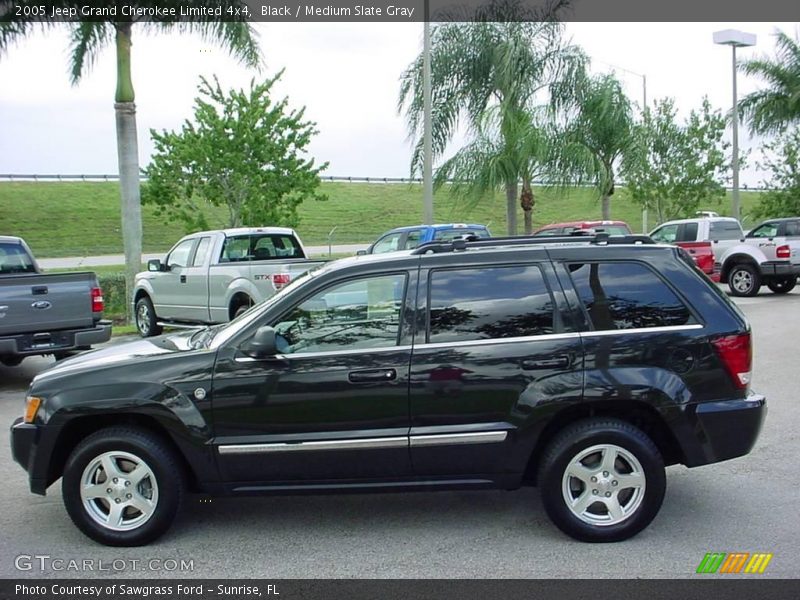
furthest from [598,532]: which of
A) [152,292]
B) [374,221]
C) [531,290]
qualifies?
[374,221]

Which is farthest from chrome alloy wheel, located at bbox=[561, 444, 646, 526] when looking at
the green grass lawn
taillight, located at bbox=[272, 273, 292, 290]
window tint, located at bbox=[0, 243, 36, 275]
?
the green grass lawn

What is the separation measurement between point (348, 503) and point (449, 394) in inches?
51.2

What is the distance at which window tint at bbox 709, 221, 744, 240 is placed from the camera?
2074 centimetres

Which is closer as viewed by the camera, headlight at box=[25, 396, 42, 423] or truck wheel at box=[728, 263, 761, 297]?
headlight at box=[25, 396, 42, 423]

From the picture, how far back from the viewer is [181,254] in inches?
571

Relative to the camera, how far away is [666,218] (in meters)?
34.0

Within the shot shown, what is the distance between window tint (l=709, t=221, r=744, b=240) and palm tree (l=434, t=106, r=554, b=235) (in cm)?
460

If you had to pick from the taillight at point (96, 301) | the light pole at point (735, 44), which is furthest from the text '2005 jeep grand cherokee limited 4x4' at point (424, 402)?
the light pole at point (735, 44)

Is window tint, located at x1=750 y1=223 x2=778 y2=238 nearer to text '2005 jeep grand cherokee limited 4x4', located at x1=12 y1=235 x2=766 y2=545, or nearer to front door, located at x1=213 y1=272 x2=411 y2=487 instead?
text '2005 jeep grand cherokee limited 4x4', located at x1=12 y1=235 x2=766 y2=545

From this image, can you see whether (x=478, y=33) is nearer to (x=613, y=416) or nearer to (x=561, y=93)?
(x=561, y=93)

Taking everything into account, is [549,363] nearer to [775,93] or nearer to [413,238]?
[413,238]

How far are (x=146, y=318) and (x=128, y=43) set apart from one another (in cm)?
555

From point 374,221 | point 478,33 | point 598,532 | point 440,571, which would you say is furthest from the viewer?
point 374,221

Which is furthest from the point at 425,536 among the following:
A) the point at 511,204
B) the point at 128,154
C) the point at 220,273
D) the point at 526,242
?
the point at 511,204
